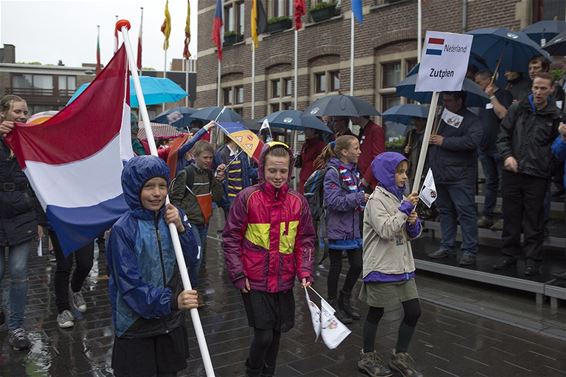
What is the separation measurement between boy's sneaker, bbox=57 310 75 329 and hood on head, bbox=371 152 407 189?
3.43 m

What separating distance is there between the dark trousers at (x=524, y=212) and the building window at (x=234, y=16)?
15945mm

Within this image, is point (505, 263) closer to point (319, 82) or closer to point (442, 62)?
point (442, 62)

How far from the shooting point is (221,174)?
6.92 meters

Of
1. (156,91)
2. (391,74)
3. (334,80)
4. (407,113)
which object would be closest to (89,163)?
(156,91)

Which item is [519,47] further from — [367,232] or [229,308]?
[229,308]

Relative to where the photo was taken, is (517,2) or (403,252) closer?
(403,252)

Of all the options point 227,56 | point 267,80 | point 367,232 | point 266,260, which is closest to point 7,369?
point 266,260

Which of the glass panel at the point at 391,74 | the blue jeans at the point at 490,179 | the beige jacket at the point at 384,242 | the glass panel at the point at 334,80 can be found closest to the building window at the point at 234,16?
the glass panel at the point at 334,80

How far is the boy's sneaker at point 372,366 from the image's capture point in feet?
13.7

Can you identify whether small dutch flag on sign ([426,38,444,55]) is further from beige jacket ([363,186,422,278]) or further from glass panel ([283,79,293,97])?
glass panel ([283,79,293,97])

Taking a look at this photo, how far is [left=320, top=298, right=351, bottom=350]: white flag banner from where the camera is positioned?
11.6ft

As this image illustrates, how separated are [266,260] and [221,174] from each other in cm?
334

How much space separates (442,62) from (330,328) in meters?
→ 2.14

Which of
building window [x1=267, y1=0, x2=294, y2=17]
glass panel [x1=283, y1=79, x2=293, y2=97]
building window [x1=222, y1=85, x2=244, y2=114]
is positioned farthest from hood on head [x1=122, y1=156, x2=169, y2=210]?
building window [x1=222, y1=85, x2=244, y2=114]
